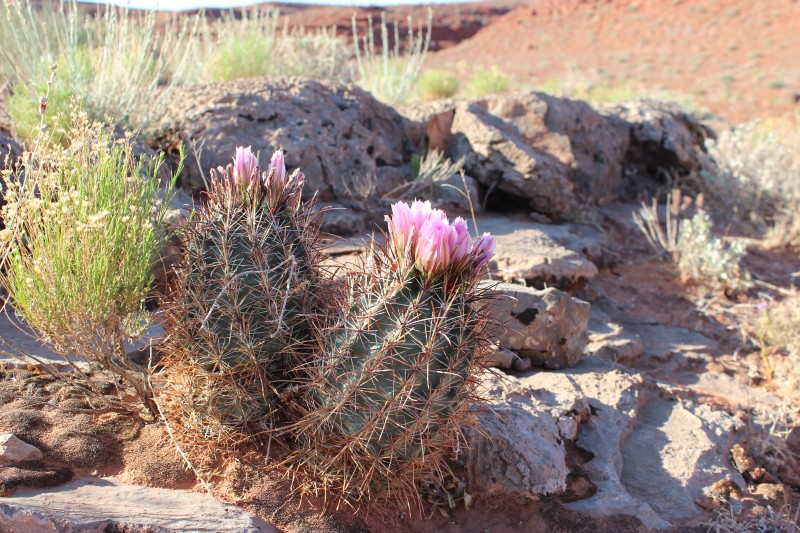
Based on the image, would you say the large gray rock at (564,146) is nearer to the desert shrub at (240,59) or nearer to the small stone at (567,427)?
the desert shrub at (240,59)

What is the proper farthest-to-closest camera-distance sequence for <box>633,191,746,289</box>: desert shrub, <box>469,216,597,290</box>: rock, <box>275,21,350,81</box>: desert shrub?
<box>275,21,350,81</box>: desert shrub
<box>633,191,746,289</box>: desert shrub
<box>469,216,597,290</box>: rock

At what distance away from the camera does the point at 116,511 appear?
2010 mm

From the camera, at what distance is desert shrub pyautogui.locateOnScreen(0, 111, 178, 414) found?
2271 mm

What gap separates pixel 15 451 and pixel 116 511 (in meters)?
0.47

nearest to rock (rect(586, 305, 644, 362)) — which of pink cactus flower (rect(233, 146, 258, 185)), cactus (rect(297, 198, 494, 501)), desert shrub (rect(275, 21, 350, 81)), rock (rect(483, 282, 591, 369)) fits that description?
rock (rect(483, 282, 591, 369))

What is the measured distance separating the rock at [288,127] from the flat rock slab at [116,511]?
268 centimetres

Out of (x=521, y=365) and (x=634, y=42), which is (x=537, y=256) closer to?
(x=521, y=365)

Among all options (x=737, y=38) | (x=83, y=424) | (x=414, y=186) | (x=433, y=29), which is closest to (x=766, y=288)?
(x=414, y=186)

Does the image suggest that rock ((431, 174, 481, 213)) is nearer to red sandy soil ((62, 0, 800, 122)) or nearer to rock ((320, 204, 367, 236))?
rock ((320, 204, 367, 236))

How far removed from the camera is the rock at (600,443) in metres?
2.67

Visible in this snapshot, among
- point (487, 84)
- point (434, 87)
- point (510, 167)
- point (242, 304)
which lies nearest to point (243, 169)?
point (242, 304)

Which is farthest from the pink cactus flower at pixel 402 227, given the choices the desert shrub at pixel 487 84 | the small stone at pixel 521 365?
the desert shrub at pixel 487 84

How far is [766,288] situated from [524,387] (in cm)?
400

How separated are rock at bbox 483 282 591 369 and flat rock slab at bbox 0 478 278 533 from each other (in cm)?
176
